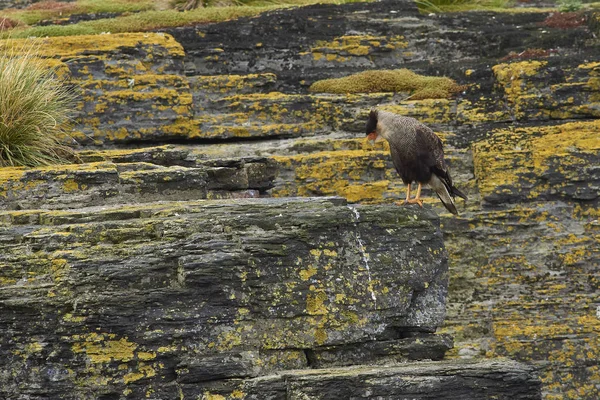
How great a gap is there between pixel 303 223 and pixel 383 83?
622cm

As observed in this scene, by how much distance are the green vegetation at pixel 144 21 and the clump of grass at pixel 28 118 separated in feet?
13.6

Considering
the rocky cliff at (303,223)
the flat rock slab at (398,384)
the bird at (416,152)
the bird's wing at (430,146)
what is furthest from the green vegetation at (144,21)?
the flat rock slab at (398,384)

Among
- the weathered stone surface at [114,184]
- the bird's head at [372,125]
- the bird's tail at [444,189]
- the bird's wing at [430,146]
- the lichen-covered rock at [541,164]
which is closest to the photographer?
the weathered stone surface at [114,184]

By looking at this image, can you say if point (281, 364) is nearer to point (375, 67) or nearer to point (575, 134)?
point (575, 134)

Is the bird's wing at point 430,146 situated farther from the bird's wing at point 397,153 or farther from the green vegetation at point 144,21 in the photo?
the green vegetation at point 144,21

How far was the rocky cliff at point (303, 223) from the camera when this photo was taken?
8.95 meters

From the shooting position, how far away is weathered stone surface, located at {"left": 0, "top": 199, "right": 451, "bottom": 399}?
29.2 ft

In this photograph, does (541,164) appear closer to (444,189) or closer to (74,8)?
(444,189)

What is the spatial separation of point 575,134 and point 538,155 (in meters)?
0.67

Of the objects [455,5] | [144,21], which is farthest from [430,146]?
[455,5]

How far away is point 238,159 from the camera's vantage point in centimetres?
1193

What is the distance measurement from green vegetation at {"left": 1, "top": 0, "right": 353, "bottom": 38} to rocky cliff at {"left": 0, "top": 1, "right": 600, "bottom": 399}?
1.21m

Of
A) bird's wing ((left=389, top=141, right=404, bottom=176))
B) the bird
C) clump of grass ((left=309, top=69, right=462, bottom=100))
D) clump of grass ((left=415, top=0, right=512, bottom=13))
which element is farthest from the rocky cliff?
clump of grass ((left=415, top=0, right=512, bottom=13))

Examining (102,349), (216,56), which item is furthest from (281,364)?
(216,56)
